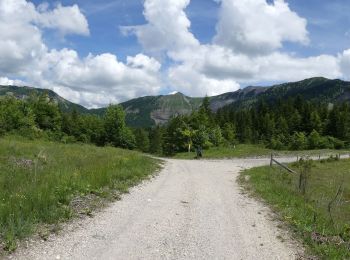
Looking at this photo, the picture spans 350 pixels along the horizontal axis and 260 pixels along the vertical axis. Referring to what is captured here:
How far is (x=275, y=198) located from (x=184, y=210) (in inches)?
175

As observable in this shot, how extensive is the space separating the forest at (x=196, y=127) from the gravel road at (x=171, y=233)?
3740cm

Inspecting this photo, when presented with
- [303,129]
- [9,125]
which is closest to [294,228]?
[9,125]

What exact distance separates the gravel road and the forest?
3740 centimetres

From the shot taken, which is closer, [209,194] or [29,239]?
[29,239]

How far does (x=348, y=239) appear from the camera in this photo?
9844 mm

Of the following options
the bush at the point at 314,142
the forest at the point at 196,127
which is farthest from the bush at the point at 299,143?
the bush at the point at 314,142

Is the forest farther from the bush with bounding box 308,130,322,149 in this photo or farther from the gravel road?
the gravel road

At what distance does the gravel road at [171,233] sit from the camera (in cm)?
784

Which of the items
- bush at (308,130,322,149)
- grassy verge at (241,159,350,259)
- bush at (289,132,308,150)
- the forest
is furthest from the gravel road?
bush at (308,130,322,149)

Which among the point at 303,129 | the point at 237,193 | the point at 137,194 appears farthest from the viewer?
the point at 303,129

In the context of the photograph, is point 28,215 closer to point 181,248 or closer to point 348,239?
point 181,248

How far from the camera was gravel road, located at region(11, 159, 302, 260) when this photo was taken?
25.7 ft

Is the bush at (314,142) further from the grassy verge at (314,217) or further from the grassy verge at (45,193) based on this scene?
the grassy verge at (45,193)

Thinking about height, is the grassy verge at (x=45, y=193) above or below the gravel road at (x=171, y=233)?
above
